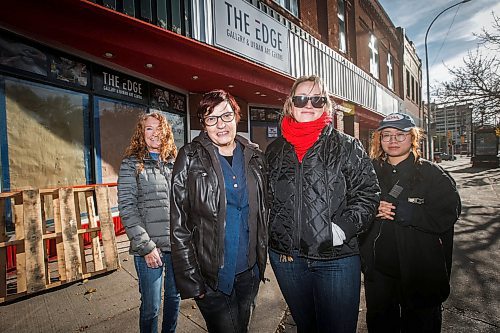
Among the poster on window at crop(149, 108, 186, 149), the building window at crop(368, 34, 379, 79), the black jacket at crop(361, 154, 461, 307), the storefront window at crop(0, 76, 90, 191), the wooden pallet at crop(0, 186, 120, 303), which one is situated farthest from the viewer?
the building window at crop(368, 34, 379, 79)

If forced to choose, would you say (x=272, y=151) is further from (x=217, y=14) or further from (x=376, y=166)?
(x=217, y=14)

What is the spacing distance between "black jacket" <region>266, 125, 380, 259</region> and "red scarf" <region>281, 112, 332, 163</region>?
0.04 m

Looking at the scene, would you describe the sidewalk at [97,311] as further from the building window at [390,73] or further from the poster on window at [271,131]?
the building window at [390,73]

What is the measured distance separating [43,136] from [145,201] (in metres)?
3.39

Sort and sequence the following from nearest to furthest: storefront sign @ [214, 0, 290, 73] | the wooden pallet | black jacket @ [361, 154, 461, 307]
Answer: black jacket @ [361, 154, 461, 307] → the wooden pallet → storefront sign @ [214, 0, 290, 73]

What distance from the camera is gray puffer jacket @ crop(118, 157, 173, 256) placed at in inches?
85.0

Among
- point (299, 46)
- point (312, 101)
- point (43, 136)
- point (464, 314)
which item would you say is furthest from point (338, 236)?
point (299, 46)

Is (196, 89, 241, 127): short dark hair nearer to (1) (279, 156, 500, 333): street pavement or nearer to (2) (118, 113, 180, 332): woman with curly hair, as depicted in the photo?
(2) (118, 113, 180, 332): woman with curly hair

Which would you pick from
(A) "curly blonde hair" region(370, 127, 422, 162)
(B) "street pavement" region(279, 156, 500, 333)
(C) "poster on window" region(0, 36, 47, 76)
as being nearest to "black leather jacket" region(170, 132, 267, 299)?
(A) "curly blonde hair" region(370, 127, 422, 162)

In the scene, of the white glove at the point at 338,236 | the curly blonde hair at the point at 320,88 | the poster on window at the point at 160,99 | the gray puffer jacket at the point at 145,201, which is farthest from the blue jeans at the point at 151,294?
the poster on window at the point at 160,99

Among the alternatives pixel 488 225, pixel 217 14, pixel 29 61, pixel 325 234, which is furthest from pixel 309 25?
pixel 325 234

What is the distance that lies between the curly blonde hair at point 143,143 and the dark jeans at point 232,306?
1.11 meters

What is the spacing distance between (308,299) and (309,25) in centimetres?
Result: 990

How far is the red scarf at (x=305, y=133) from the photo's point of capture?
72.2 inches
